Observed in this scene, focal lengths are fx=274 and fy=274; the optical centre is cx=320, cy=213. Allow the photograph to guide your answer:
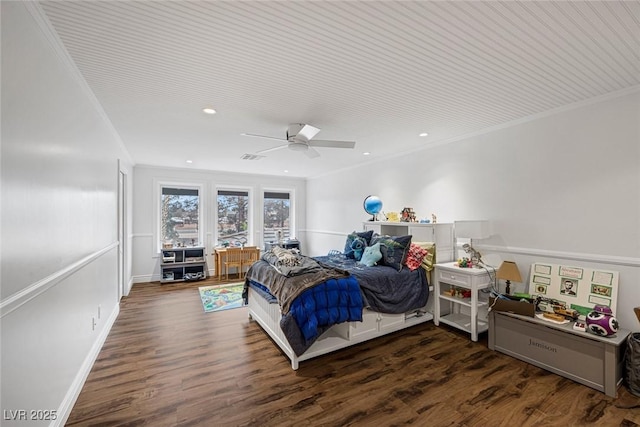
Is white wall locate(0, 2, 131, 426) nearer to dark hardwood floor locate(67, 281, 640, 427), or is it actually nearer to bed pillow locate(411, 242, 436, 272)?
dark hardwood floor locate(67, 281, 640, 427)

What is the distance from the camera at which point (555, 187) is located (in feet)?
9.91

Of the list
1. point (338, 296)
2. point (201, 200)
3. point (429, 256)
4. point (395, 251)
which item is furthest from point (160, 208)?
point (429, 256)

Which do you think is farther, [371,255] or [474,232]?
[371,255]

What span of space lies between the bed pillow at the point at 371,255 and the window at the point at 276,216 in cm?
412

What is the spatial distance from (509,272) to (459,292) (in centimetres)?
77

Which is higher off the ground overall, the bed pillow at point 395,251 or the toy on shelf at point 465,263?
the bed pillow at point 395,251

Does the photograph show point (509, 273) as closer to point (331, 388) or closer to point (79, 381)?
point (331, 388)

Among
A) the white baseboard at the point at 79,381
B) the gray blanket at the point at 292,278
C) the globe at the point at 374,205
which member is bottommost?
the white baseboard at the point at 79,381

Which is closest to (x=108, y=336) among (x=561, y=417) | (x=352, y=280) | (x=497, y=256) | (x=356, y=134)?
(x=352, y=280)

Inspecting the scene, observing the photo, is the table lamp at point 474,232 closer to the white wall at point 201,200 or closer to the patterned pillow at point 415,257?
the patterned pillow at point 415,257

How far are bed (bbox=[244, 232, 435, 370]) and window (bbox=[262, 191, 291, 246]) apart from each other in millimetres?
3725

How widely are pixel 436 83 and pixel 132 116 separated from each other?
3284 mm

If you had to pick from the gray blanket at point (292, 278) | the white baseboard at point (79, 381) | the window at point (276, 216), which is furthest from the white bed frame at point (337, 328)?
the window at point (276, 216)

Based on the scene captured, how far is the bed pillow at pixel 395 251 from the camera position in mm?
3572
